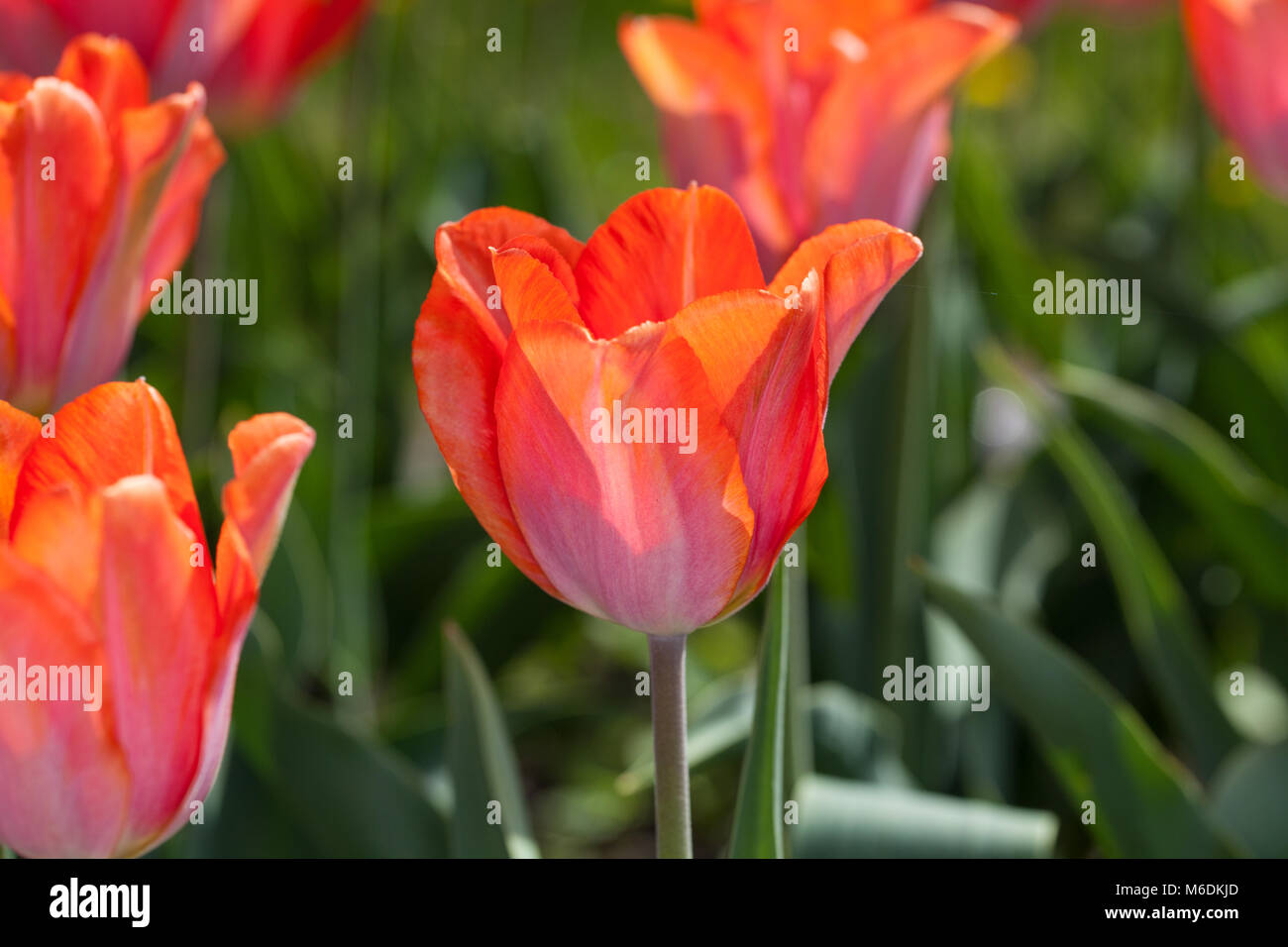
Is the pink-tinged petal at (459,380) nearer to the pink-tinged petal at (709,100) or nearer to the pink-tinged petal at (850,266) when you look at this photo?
the pink-tinged petal at (850,266)

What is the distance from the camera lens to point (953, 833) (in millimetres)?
669

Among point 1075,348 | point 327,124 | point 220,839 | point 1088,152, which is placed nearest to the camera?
point 220,839

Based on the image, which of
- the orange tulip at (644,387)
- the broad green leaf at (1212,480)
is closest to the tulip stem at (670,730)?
the orange tulip at (644,387)

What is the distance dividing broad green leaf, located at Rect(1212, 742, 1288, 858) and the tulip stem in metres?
0.45

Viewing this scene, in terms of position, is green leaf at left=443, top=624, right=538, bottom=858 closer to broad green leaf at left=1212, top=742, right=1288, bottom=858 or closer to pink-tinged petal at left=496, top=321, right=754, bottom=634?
pink-tinged petal at left=496, top=321, right=754, bottom=634

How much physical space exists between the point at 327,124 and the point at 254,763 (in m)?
2.07

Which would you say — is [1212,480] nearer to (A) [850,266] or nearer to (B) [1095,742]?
(B) [1095,742]

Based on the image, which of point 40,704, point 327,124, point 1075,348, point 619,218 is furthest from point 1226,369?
point 327,124

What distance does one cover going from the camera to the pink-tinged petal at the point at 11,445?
44cm

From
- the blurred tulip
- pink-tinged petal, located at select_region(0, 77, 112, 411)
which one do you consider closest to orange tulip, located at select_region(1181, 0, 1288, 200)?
the blurred tulip

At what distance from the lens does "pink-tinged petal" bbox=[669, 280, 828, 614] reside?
415 millimetres

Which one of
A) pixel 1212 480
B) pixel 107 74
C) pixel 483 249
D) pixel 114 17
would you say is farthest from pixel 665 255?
pixel 1212 480

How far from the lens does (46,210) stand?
531 mm
